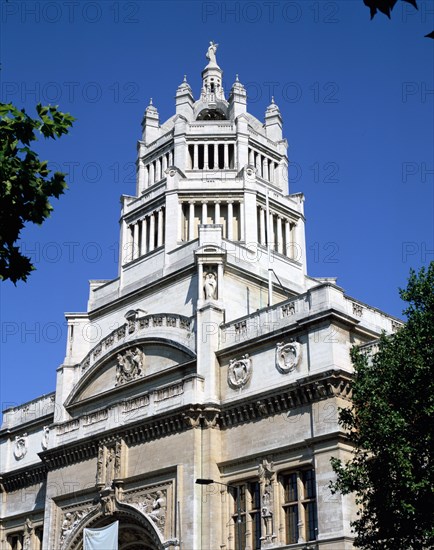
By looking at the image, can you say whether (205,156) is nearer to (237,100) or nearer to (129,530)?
(237,100)

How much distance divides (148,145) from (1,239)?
47.1 m

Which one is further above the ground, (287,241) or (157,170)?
(157,170)

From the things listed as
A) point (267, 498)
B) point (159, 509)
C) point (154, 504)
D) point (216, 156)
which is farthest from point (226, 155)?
point (267, 498)

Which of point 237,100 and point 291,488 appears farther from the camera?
point 237,100

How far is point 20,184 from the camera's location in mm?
18859

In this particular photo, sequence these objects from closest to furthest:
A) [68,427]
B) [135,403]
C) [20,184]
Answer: [20,184]
[135,403]
[68,427]

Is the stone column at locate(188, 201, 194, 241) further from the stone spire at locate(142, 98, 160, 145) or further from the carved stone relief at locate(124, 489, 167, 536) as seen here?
the carved stone relief at locate(124, 489, 167, 536)

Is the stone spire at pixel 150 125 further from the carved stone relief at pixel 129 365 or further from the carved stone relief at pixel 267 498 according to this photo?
the carved stone relief at pixel 267 498

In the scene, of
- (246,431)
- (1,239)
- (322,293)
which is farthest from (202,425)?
(1,239)

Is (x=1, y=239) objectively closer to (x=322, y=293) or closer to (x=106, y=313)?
(x=322, y=293)

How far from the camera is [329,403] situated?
129ft

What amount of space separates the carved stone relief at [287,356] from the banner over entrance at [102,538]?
502 inches

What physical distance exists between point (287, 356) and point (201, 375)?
538 centimetres

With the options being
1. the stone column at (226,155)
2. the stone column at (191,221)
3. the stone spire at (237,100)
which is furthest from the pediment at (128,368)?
the stone spire at (237,100)
